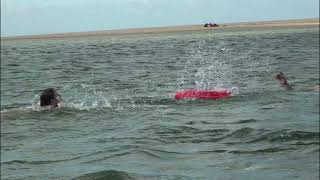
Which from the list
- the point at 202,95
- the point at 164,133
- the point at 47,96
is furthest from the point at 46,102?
the point at 164,133

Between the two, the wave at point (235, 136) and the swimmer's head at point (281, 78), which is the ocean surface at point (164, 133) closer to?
the wave at point (235, 136)

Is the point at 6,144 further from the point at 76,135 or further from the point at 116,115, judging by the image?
the point at 116,115

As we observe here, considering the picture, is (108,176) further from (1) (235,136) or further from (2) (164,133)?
(2) (164,133)

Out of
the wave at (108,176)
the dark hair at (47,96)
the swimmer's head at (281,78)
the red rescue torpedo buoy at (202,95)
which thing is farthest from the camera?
the swimmer's head at (281,78)

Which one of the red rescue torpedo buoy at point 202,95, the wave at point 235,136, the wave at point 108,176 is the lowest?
the red rescue torpedo buoy at point 202,95

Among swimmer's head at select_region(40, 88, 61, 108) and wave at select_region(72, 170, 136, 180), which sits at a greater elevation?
wave at select_region(72, 170, 136, 180)

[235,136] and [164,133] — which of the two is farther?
[164,133]

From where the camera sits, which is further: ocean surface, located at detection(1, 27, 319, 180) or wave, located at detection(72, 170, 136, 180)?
ocean surface, located at detection(1, 27, 319, 180)

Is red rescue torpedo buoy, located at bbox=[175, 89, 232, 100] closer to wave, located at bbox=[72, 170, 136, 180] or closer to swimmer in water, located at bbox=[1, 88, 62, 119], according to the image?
swimmer in water, located at bbox=[1, 88, 62, 119]

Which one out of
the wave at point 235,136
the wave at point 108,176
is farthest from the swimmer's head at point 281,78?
the wave at point 108,176

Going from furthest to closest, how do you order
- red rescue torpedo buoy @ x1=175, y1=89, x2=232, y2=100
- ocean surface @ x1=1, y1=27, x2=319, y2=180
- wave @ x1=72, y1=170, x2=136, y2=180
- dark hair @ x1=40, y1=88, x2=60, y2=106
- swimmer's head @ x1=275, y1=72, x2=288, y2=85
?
swimmer's head @ x1=275, y1=72, x2=288, y2=85
red rescue torpedo buoy @ x1=175, y1=89, x2=232, y2=100
dark hair @ x1=40, y1=88, x2=60, y2=106
ocean surface @ x1=1, y1=27, x2=319, y2=180
wave @ x1=72, y1=170, x2=136, y2=180

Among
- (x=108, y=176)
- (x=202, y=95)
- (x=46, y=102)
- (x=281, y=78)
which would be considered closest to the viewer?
(x=108, y=176)

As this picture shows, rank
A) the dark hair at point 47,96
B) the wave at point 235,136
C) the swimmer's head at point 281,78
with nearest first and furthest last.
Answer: the wave at point 235,136
the dark hair at point 47,96
the swimmer's head at point 281,78

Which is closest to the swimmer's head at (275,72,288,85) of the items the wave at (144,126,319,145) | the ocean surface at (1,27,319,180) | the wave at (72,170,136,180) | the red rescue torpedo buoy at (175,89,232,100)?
the ocean surface at (1,27,319,180)
